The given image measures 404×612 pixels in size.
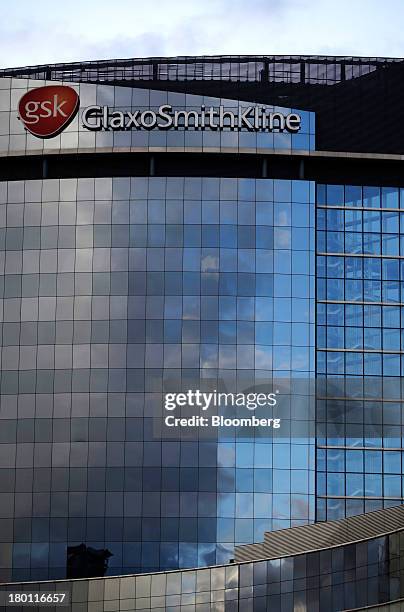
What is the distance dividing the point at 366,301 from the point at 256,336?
27.4 ft

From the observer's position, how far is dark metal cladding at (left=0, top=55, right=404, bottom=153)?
9469 cm

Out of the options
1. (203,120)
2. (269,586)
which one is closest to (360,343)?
(203,120)

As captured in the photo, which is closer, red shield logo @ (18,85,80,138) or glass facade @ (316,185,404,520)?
glass facade @ (316,185,404,520)

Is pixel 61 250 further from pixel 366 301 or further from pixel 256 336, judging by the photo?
pixel 366 301

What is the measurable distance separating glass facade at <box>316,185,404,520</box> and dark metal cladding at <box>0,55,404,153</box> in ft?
12.8

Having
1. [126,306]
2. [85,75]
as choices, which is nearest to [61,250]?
[126,306]

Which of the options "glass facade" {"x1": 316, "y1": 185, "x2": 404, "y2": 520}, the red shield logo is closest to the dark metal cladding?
the red shield logo

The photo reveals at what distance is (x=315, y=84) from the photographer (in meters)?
95.3

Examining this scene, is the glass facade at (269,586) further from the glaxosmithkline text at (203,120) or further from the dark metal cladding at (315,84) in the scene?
the glaxosmithkline text at (203,120)

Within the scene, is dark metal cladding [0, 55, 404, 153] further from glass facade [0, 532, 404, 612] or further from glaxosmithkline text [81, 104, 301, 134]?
glass facade [0, 532, 404, 612]

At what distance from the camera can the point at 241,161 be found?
95250 mm

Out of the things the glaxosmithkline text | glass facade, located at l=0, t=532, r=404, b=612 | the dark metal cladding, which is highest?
the dark metal cladding

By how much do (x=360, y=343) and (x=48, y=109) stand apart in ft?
91.2

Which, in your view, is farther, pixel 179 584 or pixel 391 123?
pixel 391 123
